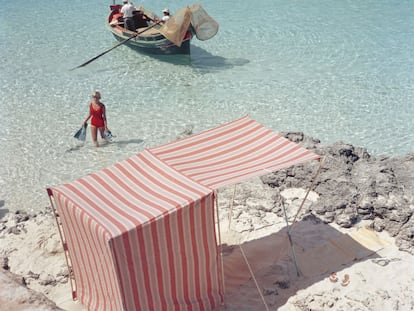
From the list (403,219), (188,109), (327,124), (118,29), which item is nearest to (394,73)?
(327,124)

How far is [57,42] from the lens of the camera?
715 inches

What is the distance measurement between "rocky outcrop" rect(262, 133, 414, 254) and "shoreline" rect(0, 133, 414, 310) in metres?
0.02

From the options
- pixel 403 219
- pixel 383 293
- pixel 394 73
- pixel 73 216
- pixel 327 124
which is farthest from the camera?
pixel 394 73

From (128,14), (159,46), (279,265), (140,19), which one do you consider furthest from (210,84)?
(279,265)

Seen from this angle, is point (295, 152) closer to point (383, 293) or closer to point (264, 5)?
point (383, 293)

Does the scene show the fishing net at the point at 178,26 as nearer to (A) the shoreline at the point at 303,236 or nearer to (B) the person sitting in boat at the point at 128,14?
(B) the person sitting in boat at the point at 128,14

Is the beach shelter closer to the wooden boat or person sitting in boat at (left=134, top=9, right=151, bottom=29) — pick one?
the wooden boat

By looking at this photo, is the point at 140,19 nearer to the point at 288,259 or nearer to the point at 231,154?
the point at 231,154

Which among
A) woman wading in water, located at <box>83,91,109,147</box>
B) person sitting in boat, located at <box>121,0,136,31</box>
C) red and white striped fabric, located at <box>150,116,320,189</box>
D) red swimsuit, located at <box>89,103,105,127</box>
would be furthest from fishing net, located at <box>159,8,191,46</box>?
red and white striped fabric, located at <box>150,116,320,189</box>

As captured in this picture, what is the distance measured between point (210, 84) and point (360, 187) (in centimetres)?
686

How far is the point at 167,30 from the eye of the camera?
15.0m

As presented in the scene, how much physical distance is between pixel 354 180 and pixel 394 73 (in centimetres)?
709

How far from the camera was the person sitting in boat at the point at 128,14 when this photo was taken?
54.2ft

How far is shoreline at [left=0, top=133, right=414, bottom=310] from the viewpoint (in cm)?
646
